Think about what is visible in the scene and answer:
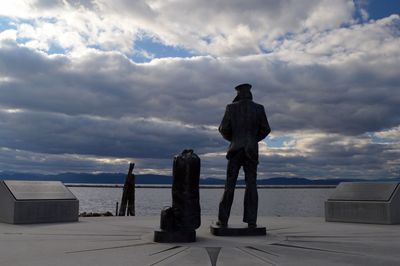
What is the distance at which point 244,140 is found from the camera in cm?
1016

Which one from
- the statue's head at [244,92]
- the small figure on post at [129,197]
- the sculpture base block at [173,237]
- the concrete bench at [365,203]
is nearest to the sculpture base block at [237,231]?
the sculpture base block at [173,237]

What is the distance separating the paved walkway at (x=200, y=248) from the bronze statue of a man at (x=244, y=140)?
83 cm

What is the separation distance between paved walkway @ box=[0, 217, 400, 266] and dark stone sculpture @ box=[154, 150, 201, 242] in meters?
0.28

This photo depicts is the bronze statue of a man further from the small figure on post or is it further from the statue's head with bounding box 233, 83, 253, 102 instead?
the small figure on post

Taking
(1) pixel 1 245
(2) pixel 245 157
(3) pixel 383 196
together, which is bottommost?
(1) pixel 1 245

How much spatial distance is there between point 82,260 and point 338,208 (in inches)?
355

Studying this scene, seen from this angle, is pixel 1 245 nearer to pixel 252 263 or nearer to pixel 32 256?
pixel 32 256

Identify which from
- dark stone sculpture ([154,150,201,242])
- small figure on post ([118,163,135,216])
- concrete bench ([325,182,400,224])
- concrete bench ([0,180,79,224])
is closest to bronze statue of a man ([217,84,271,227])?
dark stone sculpture ([154,150,201,242])

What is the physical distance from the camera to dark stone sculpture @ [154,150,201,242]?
8.35 m

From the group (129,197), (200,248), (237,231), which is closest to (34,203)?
(237,231)

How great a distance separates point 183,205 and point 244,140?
240 cm

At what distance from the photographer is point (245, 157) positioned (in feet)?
33.3

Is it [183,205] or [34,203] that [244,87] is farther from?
[34,203]

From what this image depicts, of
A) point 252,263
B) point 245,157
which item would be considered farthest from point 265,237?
point 252,263
